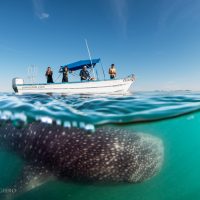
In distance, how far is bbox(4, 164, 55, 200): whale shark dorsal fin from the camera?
495 cm

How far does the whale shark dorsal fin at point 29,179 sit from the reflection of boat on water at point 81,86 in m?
14.6

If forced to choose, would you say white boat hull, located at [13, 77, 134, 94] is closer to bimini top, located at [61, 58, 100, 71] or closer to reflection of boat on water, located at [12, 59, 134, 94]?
reflection of boat on water, located at [12, 59, 134, 94]

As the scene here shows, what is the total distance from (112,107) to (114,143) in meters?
1.77

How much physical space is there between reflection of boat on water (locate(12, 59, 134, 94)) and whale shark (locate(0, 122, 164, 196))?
1352cm

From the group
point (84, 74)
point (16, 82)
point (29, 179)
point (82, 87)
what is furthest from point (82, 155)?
point (16, 82)

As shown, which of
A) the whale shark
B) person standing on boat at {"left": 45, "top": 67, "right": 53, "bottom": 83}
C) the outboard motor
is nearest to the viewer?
the whale shark

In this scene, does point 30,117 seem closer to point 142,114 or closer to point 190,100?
point 142,114

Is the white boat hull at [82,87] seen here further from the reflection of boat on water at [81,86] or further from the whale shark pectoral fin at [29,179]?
the whale shark pectoral fin at [29,179]

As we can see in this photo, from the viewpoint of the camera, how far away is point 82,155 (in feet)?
19.3

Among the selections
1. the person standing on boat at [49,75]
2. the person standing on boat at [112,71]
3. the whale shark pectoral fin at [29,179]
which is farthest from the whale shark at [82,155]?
the person standing on boat at [112,71]

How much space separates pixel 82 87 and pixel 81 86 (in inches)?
5.8

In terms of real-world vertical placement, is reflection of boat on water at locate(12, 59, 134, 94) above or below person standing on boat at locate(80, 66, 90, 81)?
below

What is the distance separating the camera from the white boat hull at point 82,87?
20.2m

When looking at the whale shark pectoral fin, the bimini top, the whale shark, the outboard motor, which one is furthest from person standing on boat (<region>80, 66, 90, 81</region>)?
the whale shark pectoral fin
